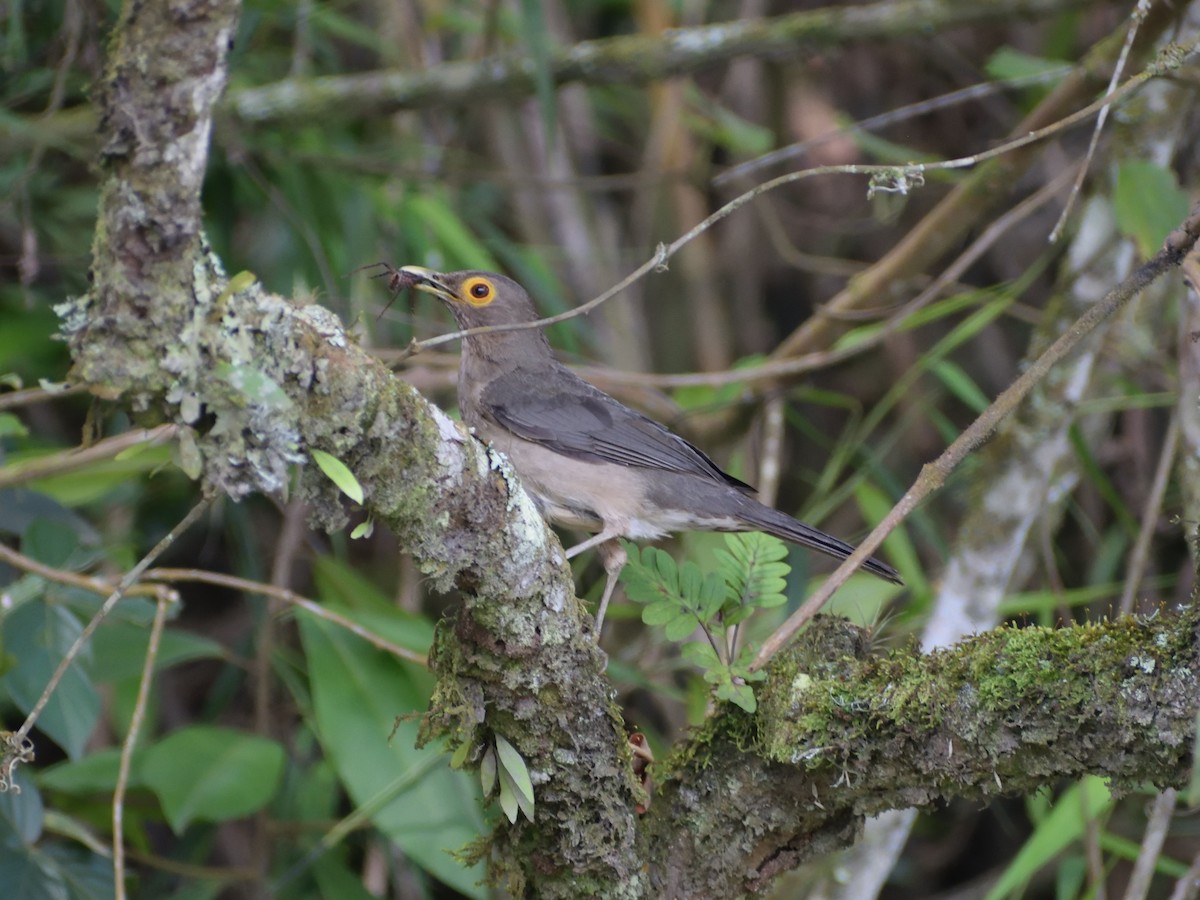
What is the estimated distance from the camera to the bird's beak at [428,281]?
4.84m

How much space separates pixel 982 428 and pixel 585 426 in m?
2.23

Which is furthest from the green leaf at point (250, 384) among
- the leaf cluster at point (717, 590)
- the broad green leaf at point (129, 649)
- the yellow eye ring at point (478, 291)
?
the yellow eye ring at point (478, 291)

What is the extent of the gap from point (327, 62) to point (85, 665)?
14.6 ft

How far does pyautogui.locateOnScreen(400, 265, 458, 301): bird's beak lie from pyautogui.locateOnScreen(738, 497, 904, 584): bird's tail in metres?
1.55

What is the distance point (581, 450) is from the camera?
4973mm

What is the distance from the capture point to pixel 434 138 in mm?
8406

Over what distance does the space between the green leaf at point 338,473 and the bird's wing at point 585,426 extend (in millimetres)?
2592

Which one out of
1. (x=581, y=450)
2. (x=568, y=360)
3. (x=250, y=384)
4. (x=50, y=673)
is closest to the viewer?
(x=250, y=384)

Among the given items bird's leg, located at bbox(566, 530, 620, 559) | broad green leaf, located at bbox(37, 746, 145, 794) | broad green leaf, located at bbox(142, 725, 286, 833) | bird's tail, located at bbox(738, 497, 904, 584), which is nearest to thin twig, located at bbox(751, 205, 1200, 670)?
bird's tail, located at bbox(738, 497, 904, 584)

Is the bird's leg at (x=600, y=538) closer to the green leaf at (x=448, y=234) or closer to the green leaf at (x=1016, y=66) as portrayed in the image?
the green leaf at (x=448, y=234)

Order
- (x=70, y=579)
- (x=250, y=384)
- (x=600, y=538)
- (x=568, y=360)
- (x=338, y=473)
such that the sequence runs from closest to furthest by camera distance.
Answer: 1. (x=250, y=384)
2. (x=338, y=473)
3. (x=70, y=579)
4. (x=600, y=538)
5. (x=568, y=360)

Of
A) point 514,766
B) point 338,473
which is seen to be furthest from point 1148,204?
point 338,473

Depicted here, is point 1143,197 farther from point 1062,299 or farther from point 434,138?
point 434,138

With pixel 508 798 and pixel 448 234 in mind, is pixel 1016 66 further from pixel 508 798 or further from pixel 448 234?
pixel 508 798
